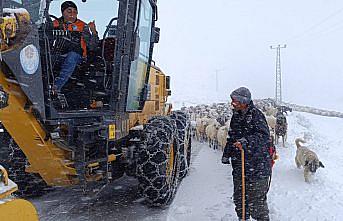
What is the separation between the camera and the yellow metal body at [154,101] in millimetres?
6448

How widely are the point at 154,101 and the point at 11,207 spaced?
5.63 meters

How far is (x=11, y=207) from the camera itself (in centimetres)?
216

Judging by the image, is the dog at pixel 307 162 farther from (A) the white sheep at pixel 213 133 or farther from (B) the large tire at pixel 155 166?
(A) the white sheep at pixel 213 133

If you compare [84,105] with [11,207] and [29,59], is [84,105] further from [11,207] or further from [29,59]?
[11,207]

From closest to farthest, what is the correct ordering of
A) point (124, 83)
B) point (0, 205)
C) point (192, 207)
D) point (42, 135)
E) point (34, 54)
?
point (0, 205) < point (34, 54) < point (42, 135) < point (124, 83) < point (192, 207)

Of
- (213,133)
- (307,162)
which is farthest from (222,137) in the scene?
(307,162)

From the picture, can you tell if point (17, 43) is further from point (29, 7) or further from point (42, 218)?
point (42, 218)

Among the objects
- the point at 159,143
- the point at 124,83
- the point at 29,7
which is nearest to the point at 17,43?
the point at 29,7

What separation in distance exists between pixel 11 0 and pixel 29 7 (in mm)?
448

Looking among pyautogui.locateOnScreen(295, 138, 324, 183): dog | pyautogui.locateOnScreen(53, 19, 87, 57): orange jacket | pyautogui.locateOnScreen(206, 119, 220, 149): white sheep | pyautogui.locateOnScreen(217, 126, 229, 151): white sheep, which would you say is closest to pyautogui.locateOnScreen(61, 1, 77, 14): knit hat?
pyautogui.locateOnScreen(53, 19, 87, 57): orange jacket

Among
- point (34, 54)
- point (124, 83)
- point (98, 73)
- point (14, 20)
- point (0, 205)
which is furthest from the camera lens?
point (98, 73)

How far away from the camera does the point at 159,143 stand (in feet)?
18.9

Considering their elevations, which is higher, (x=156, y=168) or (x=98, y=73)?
(x=98, y=73)

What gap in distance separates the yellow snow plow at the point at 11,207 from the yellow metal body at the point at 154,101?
3.52m
